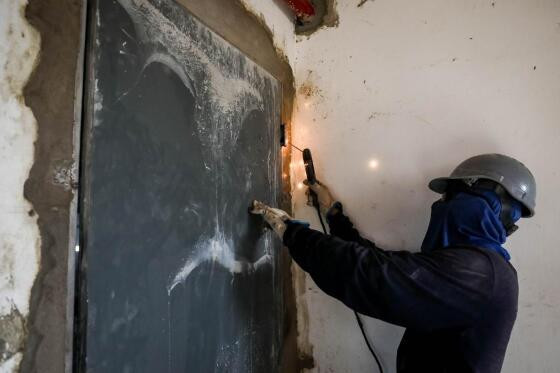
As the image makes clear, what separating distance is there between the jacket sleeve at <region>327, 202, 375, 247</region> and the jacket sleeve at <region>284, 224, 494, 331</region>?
45cm

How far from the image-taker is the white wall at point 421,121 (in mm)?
1322

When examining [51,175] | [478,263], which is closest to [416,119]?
[478,263]

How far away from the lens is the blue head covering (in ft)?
3.50

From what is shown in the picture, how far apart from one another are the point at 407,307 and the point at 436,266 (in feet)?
0.50

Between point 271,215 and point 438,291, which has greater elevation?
point 271,215

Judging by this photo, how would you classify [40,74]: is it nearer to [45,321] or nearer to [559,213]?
[45,321]

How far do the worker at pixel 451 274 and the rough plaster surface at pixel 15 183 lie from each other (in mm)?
750

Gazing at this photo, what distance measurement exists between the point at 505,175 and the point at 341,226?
2.23 feet

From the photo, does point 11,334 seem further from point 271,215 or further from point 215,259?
point 271,215

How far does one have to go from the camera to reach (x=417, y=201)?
149 cm

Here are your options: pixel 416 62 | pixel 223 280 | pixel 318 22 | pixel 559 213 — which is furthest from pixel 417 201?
pixel 318 22

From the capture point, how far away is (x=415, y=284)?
97 centimetres

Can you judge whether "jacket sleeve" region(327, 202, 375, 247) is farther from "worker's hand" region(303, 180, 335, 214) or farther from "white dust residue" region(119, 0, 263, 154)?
"white dust residue" region(119, 0, 263, 154)

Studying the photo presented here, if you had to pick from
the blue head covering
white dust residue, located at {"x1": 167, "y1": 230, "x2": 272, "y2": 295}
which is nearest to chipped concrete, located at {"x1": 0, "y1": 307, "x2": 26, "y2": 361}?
white dust residue, located at {"x1": 167, "y1": 230, "x2": 272, "y2": 295}
